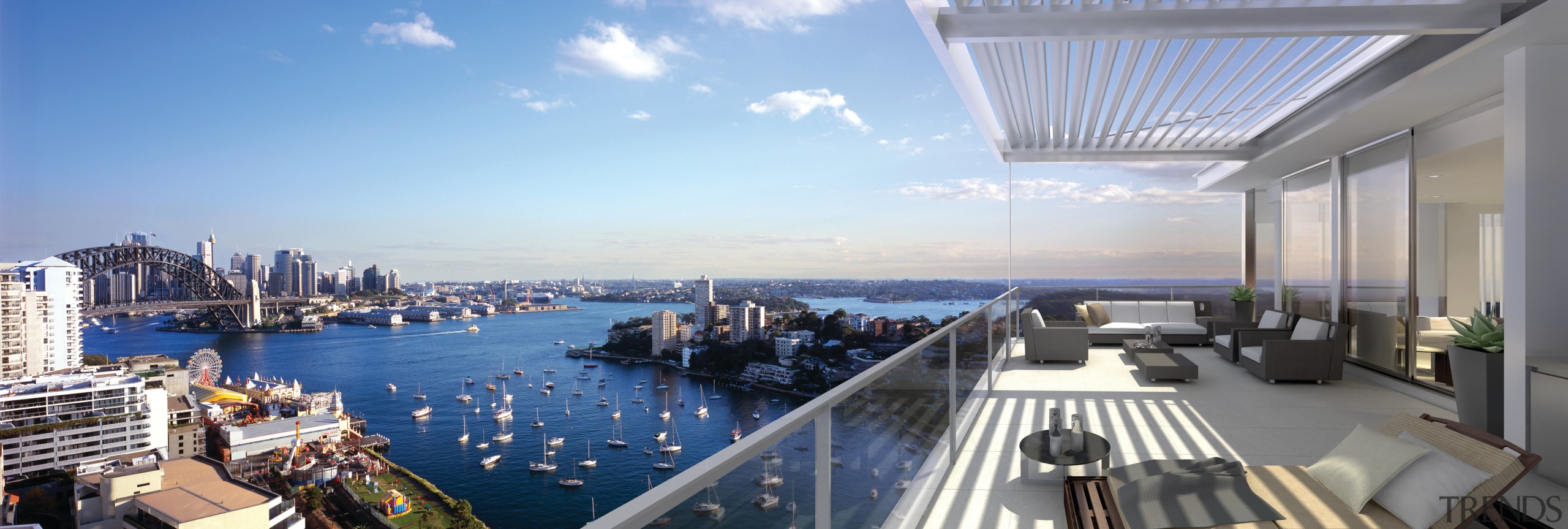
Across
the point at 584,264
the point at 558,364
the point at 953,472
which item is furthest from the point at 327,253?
the point at 953,472

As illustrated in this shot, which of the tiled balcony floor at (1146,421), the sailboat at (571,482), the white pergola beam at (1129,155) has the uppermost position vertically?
the white pergola beam at (1129,155)

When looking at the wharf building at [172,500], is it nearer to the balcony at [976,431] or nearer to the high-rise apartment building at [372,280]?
the balcony at [976,431]

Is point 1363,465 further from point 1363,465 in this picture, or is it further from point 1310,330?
point 1310,330

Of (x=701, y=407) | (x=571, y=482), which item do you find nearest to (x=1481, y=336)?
(x=571, y=482)

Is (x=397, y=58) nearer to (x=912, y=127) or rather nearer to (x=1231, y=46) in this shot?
(x=912, y=127)

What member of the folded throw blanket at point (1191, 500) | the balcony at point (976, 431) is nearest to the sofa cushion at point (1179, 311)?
the balcony at point (976, 431)

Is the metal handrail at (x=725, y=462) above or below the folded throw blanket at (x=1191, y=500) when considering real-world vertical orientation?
above

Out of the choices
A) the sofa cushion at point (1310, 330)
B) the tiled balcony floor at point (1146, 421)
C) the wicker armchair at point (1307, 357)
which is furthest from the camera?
the sofa cushion at point (1310, 330)

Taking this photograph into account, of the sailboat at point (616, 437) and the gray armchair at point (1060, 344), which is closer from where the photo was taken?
the gray armchair at point (1060, 344)
